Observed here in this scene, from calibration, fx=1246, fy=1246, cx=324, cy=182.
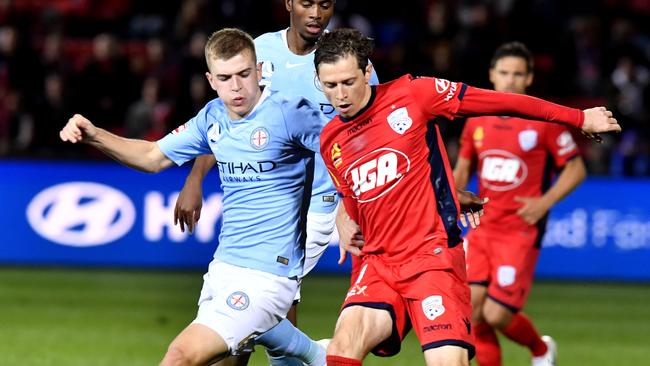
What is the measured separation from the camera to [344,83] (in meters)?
6.12

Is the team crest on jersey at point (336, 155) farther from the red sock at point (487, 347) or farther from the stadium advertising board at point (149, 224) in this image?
the stadium advertising board at point (149, 224)

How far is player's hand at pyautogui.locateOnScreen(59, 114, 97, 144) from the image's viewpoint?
6027mm

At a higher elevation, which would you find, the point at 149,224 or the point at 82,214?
the point at 82,214

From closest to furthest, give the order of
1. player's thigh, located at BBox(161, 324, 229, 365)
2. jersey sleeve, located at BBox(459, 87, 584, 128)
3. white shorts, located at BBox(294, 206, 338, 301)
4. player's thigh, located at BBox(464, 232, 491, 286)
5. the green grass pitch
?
player's thigh, located at BBox(161, 324, 229, 365) → jersey sleeve, located at BBox(459, 87, 584, 128) → white shorts, located at BBox(294, 206, 338, 301) → player's thigh, located at BBox(464, 232, 491, 286) → the green grass pitch

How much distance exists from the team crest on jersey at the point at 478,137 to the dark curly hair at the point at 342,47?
3080mm

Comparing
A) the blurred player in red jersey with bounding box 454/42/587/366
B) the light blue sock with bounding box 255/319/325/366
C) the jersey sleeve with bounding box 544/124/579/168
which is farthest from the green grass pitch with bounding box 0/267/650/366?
the light blue sock with bounding box 255/319/325/366

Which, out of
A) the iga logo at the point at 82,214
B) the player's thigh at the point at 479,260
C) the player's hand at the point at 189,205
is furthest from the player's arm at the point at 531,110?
the iga logo at the point at 82,214

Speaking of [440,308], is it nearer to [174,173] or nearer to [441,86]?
[441,86]

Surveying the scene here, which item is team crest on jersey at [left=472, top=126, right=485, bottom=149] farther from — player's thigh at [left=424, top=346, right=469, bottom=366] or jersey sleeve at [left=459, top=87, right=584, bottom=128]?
player's thigh at [left=424, top=346, right=469, bottom=366]

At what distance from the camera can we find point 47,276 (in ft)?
45.9

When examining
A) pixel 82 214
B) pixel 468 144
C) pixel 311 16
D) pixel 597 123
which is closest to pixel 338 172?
pixel 311 16

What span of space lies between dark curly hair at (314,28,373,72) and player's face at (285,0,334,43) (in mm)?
819

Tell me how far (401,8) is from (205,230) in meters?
5.54

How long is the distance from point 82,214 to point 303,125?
810cm
